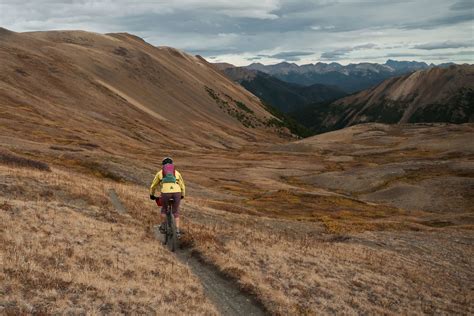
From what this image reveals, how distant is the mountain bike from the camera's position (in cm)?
2225

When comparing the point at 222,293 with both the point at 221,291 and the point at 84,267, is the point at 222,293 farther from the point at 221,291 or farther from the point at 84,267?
the point at 84,267

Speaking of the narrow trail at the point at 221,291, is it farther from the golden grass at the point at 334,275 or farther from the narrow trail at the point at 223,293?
the golden grass at the point at 334,275

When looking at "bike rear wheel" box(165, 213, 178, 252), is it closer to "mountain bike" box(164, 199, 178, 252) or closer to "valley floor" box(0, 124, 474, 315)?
"mountain bike" box(164, 199, 178, 252)

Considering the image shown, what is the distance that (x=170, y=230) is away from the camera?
74.8ft

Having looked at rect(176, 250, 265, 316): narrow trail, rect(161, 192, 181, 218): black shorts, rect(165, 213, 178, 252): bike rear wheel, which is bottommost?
rect(176, 250, 265, 316): narrow trail

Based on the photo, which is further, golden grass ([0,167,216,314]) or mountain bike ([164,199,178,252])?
mountain bike ([164,199,178,252])

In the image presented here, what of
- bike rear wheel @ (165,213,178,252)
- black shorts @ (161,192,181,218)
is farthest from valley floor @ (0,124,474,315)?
black shorts @ (161,192,181,218)

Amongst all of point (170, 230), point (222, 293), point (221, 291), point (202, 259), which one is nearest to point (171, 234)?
point (170, 230)

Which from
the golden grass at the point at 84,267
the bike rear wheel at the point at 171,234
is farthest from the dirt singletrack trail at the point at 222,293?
the bike rear wheel at the point at 171,234

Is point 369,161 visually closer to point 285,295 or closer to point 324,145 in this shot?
point 324,145

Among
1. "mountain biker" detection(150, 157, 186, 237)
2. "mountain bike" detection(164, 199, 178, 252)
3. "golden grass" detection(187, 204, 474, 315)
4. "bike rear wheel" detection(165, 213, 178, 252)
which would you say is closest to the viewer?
"golden grass" detection(187, 204, 474, 315)

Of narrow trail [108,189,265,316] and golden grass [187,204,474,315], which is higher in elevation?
narrow trail [108,189,265,316]

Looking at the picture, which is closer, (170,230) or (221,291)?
(221,291)

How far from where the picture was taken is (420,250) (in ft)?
126
